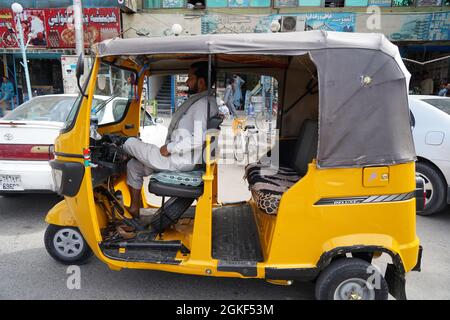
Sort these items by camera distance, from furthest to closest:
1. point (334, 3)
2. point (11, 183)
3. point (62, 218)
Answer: point (334, 3) → point (11, 183) → point (62, 218)

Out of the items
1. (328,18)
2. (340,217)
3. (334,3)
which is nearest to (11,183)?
(340,217)

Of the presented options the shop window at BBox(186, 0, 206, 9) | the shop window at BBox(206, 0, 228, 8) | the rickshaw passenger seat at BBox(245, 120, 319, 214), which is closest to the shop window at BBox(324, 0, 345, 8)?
the shop window at BBox(206, 0, 228, 8)

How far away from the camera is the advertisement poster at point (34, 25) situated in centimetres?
1452

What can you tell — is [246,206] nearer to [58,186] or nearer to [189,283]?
[189,283]

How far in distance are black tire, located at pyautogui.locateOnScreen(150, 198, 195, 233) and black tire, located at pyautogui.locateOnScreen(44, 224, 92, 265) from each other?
839 millimetres

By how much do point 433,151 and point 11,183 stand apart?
5.58 meters

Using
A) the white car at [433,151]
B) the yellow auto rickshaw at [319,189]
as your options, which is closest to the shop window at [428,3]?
the white car at [433,151]

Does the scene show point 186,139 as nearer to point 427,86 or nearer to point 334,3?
point 427,86

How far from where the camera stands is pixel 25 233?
4273 mm

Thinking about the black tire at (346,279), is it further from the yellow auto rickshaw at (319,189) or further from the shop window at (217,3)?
the shop window at (217,3)

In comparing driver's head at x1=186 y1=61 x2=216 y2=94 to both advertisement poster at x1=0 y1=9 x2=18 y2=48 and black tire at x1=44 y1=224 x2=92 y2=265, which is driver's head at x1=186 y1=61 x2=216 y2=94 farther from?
advertisement poster at x1=0 y1=9 x2=18 y2=48

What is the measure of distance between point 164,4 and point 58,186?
574 inches

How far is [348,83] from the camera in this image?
2.50m
